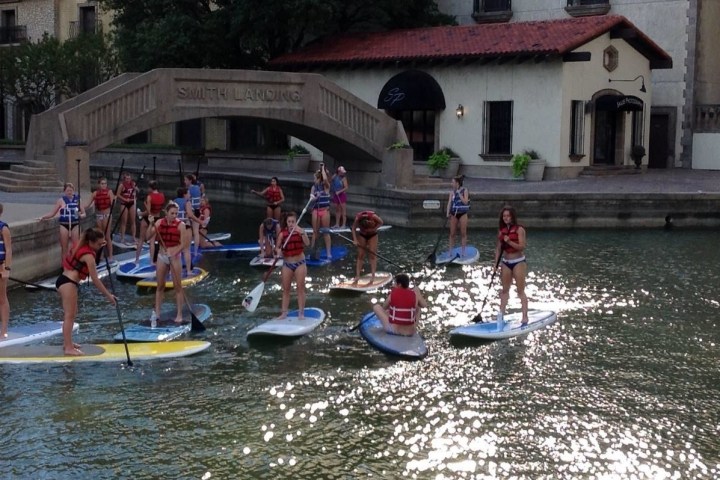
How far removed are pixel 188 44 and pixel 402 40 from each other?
328 inches

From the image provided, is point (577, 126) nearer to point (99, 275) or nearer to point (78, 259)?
point (99, 275)

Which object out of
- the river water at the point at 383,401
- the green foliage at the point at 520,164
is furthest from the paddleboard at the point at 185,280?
the green foliage at the point at 520,164

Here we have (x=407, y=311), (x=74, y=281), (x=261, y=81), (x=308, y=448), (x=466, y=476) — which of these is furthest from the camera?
(x=261, y=81)

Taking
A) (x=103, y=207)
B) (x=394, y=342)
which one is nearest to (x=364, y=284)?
(x=394, y=342)

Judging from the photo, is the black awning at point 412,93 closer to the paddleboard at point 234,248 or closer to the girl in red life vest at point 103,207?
the paddleboard at point 234,248

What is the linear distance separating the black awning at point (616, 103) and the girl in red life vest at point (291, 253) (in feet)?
77.8

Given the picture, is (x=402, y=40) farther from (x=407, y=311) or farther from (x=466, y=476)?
(x=466, y=476)

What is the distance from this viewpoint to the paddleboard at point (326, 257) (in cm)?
2368

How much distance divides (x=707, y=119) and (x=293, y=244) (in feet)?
95.9

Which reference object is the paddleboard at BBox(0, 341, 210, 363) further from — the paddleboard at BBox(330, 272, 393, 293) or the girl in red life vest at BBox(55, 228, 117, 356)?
the paddleboard at BBox(330, 272, 393, 293)

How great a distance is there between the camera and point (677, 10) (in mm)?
41344

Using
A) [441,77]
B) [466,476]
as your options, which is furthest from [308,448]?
[441,77]

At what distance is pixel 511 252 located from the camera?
1655 cm

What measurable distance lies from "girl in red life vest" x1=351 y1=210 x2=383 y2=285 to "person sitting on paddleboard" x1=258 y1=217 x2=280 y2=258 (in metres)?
3.28
